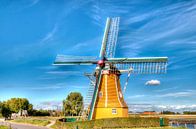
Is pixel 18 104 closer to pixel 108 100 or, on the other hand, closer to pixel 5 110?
pixel 5 110

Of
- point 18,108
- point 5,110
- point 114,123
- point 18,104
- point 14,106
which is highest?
point 18,104

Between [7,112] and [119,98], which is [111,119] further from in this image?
[7,112]

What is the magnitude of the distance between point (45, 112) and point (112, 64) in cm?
7619

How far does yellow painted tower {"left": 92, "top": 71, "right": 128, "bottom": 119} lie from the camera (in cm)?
4072

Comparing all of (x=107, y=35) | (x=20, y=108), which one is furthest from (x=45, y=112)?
(x=107, y=35)

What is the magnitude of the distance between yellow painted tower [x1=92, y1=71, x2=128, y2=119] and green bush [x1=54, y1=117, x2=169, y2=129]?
2283mm

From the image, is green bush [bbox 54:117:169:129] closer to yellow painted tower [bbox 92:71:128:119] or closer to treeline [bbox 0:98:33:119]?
yellow painted tower [bbox 92:71:128:119]

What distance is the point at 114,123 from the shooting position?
Result: 38.3 metres

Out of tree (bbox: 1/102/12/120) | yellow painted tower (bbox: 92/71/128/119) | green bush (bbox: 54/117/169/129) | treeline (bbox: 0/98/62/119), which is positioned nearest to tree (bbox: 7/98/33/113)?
treeline (bbox: 0/98/62/119)

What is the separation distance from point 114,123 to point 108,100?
3.69 meters

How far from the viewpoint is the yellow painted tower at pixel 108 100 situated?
40719 mm

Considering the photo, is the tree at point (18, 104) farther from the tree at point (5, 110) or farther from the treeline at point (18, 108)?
the tree at point (5, 110)

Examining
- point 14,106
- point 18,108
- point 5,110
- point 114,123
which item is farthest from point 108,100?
point 14,106

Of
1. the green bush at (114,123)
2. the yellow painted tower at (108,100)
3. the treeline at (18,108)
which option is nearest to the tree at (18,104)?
the treeline at (18,108)
